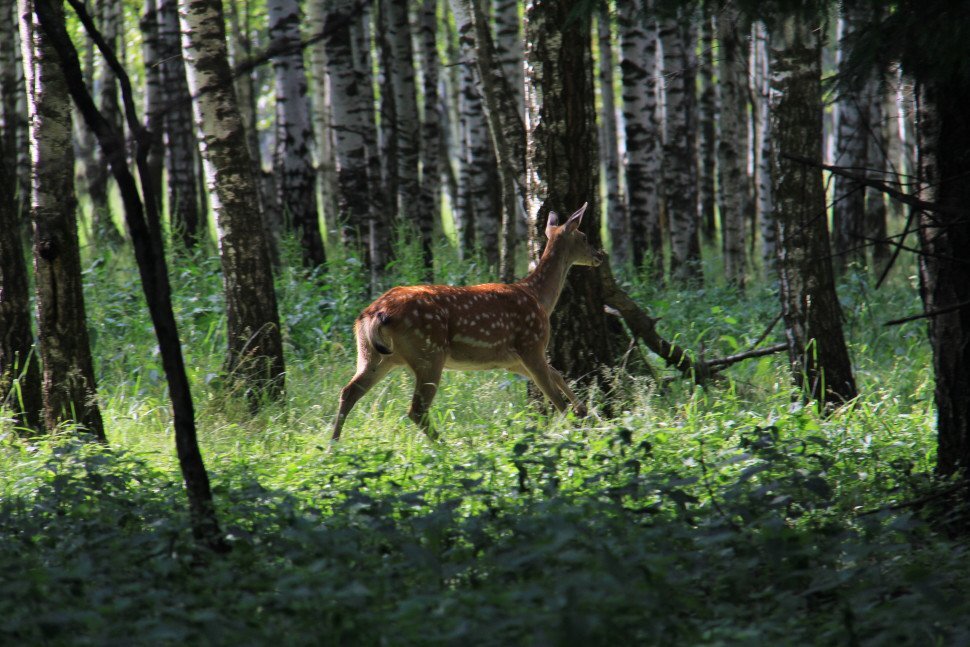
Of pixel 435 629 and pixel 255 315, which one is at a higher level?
pixel 255 315

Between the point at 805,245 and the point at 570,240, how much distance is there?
1.63 metres

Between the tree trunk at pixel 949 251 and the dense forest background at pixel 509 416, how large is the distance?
0.01 m

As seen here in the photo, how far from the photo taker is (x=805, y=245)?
24.5 feet

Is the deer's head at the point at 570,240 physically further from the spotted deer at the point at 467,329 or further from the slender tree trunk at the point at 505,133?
the slender tree trunk at the point at 505,133

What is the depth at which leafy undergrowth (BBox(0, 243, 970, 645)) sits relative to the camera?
11.1 ft

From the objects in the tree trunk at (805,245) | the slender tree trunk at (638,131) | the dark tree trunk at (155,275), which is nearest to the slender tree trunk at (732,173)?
the slender tree trunk at (638,131)

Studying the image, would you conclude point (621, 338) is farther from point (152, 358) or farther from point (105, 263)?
point (105, 263)

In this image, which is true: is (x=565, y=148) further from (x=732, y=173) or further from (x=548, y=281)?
(x=732, y=173)

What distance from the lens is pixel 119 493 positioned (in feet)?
17.7

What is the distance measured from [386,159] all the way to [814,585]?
16.8 meters

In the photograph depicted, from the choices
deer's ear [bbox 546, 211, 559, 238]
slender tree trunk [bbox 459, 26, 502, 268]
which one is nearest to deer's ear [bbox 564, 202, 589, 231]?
deer's ear [bbox 546, 211, 559, 238]

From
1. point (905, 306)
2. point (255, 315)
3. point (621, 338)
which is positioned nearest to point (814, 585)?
point (621, 338)

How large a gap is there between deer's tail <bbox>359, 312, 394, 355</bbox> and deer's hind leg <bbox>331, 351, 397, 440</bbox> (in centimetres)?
23

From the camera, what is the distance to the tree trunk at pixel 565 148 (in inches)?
294
